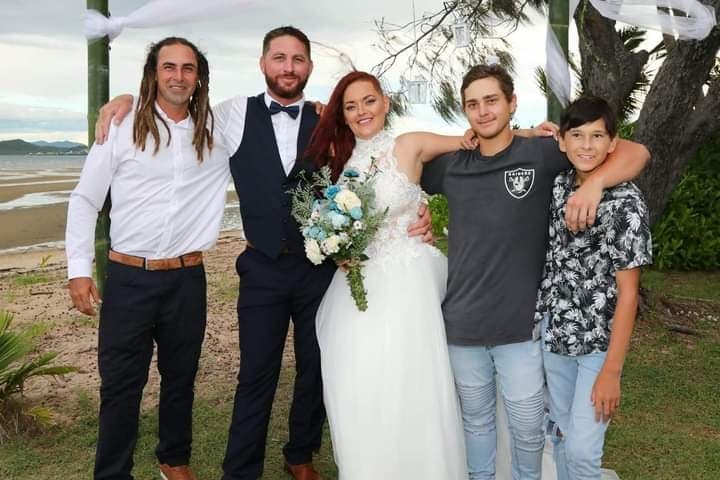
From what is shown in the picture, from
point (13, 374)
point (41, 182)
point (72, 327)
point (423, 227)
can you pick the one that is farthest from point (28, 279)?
point (41, 182)

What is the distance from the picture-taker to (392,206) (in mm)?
3455

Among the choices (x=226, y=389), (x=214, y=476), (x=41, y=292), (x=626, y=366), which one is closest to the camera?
(x=214, y=476)

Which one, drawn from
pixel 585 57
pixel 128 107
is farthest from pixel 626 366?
pixel 128 107

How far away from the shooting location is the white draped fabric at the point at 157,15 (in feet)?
14.1

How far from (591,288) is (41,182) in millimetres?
30935

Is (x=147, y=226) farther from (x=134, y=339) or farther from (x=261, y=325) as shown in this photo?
(x=261, y=325)

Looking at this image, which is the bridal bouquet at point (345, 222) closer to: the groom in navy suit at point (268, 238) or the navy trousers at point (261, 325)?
the groom in navy suit at point (268, 238)

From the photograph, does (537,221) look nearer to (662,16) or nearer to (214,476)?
(662,16)

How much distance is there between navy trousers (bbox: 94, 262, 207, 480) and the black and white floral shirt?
1.74 m

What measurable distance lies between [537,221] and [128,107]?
2055 mm

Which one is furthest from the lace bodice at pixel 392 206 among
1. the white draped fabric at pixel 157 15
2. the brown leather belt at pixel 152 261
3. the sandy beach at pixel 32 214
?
the sandy beach at pixel 32 214

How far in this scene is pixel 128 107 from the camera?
12.2ft

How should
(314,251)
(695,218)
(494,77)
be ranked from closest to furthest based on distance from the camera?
(494,77), (314,251), (695,218)

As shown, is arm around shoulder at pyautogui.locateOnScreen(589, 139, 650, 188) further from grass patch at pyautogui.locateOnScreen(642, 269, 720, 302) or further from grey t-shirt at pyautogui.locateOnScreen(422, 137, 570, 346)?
grass patch at pyautogui.locateOnScreen(642, 269, 720, 302)
